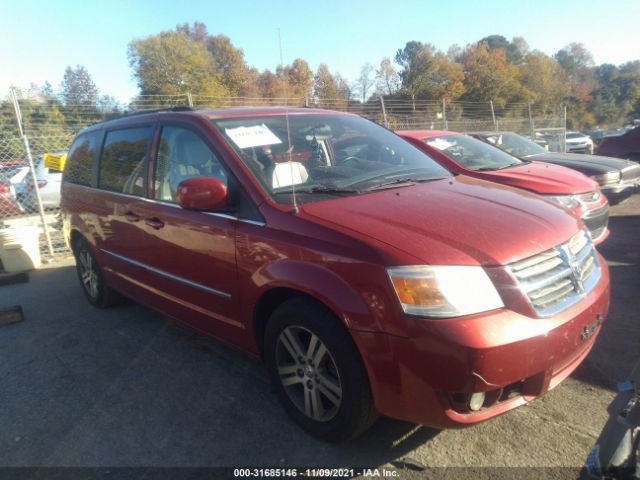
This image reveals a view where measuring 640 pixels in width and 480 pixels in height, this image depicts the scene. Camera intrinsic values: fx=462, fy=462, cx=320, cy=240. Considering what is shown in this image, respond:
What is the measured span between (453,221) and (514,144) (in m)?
6.89

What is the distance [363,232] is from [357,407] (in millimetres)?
842

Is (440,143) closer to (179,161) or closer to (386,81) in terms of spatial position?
(179,161)

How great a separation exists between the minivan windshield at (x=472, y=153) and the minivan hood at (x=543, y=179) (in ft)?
0.77

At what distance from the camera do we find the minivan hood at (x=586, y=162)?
724cm

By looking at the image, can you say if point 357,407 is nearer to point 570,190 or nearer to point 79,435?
point 79,435

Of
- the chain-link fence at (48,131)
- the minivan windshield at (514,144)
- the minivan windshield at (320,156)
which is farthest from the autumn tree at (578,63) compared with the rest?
the minivan windshield at (320,156)

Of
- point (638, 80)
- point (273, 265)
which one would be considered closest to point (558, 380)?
point (273, 265)

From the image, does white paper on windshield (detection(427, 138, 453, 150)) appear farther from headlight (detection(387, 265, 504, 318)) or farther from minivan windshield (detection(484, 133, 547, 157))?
headlight (detection(387, 265, 504, 318))

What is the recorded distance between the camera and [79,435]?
2.72 metres

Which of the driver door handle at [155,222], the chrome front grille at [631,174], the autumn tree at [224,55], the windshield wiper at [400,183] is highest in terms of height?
the autumn tree at [224,55]

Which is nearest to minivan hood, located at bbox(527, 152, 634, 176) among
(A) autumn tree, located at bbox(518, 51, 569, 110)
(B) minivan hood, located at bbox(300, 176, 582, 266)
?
(B) minivan hood, located at bbox(300, 176, 582, 266)

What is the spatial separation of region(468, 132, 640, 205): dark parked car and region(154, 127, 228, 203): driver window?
17.6ft

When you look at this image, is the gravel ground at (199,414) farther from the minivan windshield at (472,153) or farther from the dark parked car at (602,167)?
the dark parked car at (602,167)

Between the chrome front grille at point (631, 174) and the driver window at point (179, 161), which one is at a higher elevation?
the driver window at point (179, 161)
